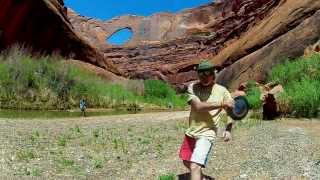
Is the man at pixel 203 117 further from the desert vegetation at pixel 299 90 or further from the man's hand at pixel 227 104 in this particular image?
the desert vegetation at pixel 299 90

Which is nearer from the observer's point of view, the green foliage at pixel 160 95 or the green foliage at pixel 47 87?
the green foliage at pixel 47 87

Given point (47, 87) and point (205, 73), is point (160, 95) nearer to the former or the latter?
point (47, 87)

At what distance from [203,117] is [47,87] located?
20.2m

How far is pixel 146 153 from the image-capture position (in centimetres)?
1179

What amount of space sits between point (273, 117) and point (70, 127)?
517cm

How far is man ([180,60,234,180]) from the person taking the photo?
24.6 feet

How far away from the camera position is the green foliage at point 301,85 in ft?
54.0

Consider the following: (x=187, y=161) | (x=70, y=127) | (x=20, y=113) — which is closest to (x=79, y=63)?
(x=20, y=113)

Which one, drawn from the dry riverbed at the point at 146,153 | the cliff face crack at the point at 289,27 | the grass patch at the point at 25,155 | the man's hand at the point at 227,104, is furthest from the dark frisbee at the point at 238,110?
the cliff face crack at the point at 289,27

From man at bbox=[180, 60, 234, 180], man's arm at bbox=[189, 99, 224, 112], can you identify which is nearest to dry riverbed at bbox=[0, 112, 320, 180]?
man at bbox=[180, 60, 234, 180]

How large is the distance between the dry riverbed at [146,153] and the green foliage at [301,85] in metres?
1.12

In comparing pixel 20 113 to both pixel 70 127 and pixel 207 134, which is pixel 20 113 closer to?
pixel 70 127

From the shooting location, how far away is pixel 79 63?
39.4 metres

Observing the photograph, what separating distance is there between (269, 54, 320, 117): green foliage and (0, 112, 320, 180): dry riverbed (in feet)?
3.69
